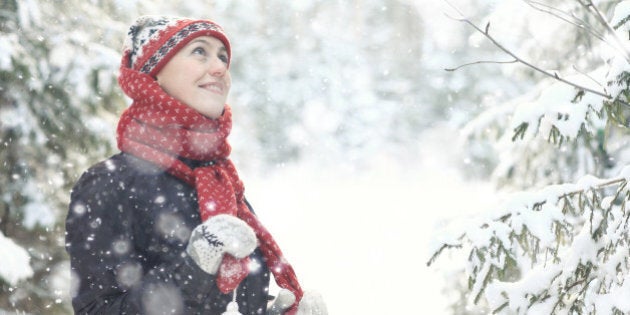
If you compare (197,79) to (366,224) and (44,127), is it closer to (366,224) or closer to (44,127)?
(44,127)

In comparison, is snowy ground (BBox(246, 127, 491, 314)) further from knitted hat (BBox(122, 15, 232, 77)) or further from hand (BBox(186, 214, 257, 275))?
hand (BBox(186, 214, 257, 275))

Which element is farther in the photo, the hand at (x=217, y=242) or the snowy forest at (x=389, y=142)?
the snowy forest at (x=389, y=142)

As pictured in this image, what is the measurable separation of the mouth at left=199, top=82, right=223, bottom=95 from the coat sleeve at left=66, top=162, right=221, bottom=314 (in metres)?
0.52

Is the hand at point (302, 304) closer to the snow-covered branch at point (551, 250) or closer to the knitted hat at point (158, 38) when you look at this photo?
the snow-covered branch at point (551, 250)

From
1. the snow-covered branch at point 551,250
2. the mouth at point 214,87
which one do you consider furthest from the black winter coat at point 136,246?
the snow-covered branch at point 551,250

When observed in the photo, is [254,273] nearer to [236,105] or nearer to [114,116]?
[114,116]

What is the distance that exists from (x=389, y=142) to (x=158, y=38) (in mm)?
23725

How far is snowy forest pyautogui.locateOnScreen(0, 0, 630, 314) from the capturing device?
311 cm

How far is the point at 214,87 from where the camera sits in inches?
101

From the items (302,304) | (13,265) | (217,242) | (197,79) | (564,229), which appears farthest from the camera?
(13,265)

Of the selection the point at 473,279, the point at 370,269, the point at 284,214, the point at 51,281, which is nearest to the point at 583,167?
the point at 473,279

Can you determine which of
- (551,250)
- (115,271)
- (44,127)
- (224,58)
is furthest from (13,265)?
(551,250)

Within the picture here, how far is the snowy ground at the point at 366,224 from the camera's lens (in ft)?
44.0

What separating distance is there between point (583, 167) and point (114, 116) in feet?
13.1
